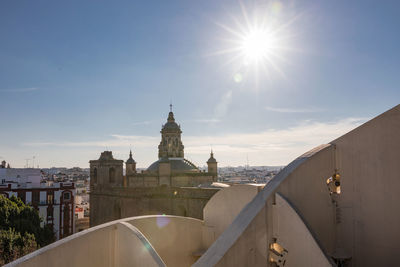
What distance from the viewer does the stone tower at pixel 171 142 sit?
1820 inches

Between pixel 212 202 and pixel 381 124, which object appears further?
pixel 212 202

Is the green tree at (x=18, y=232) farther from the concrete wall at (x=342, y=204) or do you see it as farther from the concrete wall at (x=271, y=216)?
the concrete wall at (x=342, y=204)

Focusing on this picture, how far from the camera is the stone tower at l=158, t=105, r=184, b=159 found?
46241mm

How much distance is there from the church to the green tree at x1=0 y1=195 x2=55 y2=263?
11.3 meters

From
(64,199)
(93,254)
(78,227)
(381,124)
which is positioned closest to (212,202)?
(93,254)

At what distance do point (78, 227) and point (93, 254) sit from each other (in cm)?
3688

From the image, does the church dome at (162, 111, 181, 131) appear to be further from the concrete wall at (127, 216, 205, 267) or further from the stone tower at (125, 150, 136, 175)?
the concrete wall at (127, 216, 205, 267)

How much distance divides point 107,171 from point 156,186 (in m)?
8.46

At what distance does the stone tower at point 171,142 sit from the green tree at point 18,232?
25.8 meters

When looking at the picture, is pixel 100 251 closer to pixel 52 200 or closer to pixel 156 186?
pixel 156 186

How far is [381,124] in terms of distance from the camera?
797 cm

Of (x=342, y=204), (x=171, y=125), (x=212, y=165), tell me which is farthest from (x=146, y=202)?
(x=342, y=204)

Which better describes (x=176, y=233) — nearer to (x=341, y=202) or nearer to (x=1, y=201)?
(x=341, y=202)

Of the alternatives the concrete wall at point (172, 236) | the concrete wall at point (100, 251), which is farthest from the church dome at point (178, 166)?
the concrete wall at point (100, 251)
